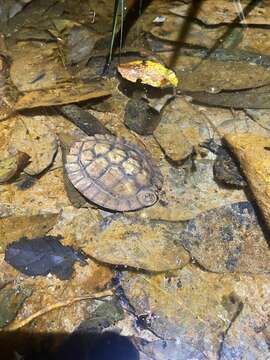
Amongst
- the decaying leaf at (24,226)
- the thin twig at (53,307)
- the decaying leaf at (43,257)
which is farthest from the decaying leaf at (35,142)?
the thin twig at (53,307)

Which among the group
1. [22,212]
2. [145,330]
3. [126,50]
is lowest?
[145,330]

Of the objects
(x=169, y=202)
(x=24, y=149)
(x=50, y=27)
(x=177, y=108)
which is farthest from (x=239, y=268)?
(x=50, y=27)

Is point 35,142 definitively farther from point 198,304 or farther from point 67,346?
point 198,304

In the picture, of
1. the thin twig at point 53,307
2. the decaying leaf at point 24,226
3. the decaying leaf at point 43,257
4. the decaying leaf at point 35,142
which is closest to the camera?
the thin twig at point 53,307

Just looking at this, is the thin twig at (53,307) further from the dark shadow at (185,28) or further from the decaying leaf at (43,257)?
the dark shadow at (185,28)

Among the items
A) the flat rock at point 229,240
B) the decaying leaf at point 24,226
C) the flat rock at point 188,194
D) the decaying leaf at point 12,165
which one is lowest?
the flat rock at point 229,240

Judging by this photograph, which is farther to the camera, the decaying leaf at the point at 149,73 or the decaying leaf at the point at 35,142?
the decaying leaf at the point at 149,73

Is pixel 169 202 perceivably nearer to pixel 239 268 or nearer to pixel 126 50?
pixel 239 268
